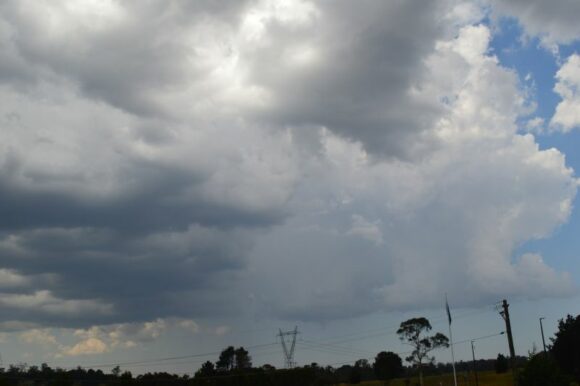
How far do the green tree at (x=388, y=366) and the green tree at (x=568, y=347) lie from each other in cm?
5600

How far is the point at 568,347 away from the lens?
10775cm

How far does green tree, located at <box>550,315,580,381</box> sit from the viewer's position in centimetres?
10650

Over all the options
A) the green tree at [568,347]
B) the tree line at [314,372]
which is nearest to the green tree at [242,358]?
the tree line at [314,372]

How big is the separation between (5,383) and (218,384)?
44.8m

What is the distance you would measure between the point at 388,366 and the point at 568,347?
5945cm

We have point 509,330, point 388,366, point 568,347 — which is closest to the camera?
point 509,330

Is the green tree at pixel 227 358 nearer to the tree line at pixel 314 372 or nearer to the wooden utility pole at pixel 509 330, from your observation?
the tree line at pixel 314 372

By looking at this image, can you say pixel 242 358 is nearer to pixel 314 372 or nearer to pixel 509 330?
pixel 314 372

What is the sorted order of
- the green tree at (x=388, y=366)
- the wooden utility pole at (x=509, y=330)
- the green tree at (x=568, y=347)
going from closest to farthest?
1. the wooden utility pole at (x=509, y=330)
2. the green tree at (x=568, y=347)
3. the green tree at (x=388, y=366)

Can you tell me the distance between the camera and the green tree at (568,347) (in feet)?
349

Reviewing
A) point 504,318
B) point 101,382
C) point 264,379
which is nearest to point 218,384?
point 264,379

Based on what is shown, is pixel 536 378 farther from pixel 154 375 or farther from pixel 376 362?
pixel 376 362

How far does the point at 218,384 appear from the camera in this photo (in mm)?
121250

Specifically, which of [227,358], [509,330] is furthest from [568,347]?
[227,358]
